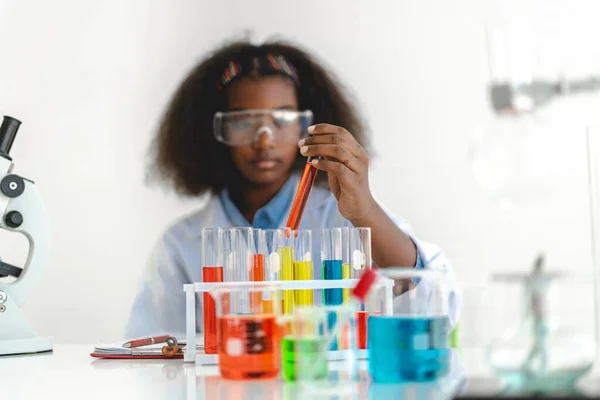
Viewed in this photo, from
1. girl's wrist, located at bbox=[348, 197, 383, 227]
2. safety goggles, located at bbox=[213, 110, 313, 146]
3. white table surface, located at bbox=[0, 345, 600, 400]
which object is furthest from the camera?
safety goggles, located at bbox=[213, 110, 313, 146]

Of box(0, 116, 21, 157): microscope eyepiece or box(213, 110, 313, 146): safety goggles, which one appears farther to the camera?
box(213, 110, 313, 146): safety goggles

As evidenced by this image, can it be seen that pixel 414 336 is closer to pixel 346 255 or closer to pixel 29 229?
pixel 346 255

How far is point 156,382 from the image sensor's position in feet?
4.12

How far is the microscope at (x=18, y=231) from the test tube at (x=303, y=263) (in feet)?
2.32

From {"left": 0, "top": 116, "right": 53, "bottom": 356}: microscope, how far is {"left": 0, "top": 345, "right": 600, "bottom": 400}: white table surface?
0.13m

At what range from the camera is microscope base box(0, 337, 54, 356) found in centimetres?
178

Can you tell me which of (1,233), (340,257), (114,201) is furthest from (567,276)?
(1,233)

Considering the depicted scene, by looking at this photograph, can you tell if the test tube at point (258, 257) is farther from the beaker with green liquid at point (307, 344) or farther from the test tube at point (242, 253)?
the beaker with green liquid at point (307, 344)

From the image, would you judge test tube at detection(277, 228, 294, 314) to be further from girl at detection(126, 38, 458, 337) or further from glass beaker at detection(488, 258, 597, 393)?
girl at detection(126, 38, 458, 337)

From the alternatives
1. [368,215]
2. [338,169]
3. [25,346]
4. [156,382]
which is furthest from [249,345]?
[368,215]

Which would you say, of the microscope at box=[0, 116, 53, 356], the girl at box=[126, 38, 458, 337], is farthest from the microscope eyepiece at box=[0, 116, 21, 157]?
the girl at box=[126, 38, 458, 337]

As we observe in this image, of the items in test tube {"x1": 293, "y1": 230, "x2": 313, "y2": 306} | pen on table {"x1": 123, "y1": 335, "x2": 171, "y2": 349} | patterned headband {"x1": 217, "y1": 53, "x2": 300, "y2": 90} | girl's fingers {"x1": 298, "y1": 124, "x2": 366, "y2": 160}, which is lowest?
pen on table {"x1": 123, "y1": 335, "x2": 171, "y2": 349}

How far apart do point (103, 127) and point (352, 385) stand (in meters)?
2.15

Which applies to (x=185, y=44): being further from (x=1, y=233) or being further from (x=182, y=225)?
(x=1, y=233)
